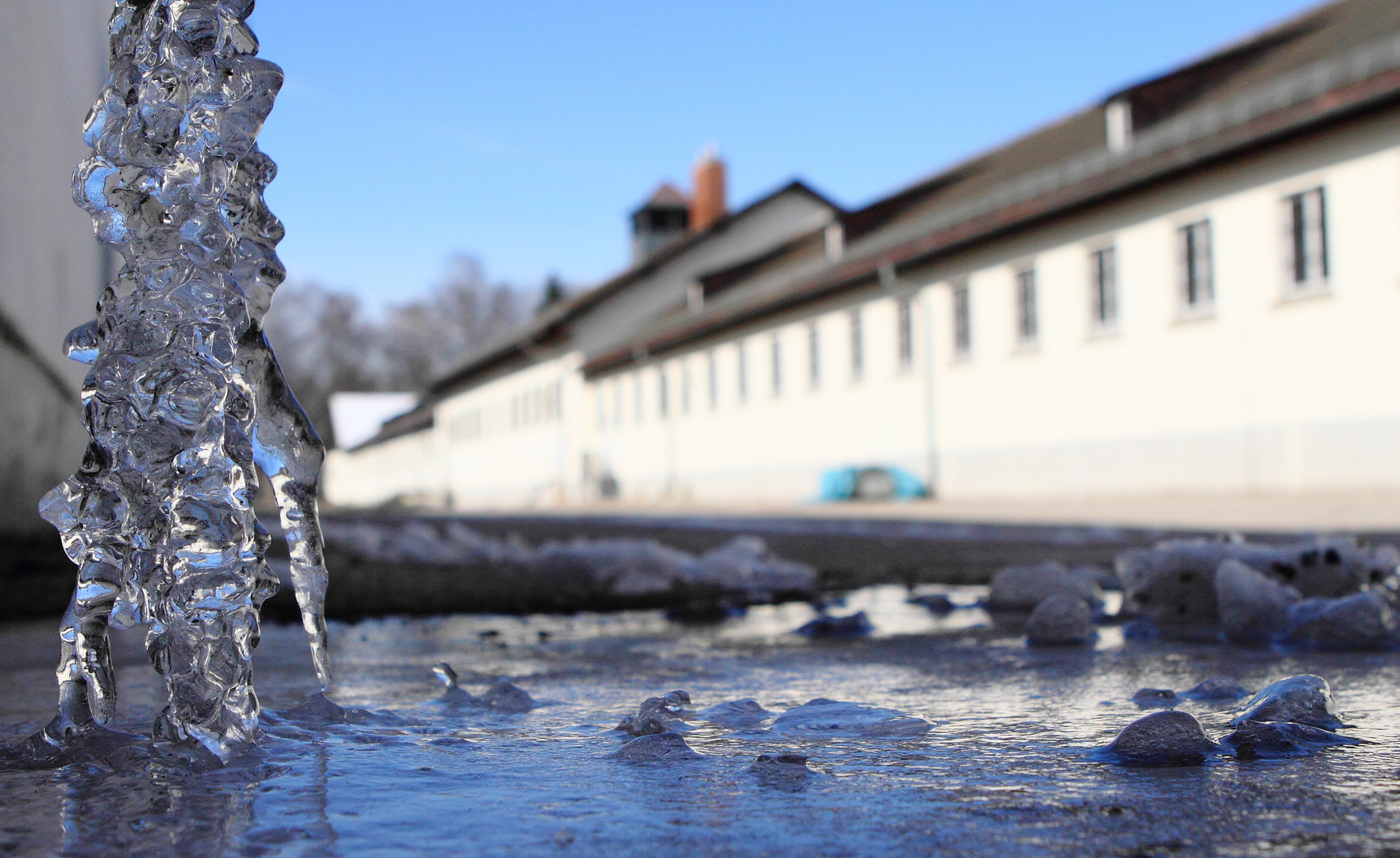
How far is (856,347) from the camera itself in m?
27.5

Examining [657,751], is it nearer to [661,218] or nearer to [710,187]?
[710,187]

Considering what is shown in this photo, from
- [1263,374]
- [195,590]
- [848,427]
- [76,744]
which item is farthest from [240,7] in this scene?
[848,427]

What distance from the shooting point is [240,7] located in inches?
83.0

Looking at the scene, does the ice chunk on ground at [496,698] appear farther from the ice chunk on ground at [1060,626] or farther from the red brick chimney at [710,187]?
the red brick chimney at [710,187]

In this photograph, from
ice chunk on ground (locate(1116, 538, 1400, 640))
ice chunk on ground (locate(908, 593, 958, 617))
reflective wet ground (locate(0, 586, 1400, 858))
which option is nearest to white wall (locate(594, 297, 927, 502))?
ice chunk on ground (locate(908, 593, 958, 617))

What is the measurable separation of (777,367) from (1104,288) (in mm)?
11686

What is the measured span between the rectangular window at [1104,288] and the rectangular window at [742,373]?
43.2ft

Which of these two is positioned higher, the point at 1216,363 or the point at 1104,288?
the point at 1104,288

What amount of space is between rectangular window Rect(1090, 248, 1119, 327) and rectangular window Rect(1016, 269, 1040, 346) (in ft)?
4.43

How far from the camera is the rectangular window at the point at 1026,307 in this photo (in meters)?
21.8

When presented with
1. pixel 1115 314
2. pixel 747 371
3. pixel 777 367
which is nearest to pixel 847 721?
pixel 1115 314

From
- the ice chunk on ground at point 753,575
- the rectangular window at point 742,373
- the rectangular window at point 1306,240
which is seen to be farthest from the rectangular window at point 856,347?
the ice chunk on ground at point 753,575

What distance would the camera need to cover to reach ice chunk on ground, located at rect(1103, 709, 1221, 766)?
5.55 feet

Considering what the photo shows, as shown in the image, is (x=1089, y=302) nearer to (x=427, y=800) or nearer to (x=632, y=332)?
(x=427, y=800)
